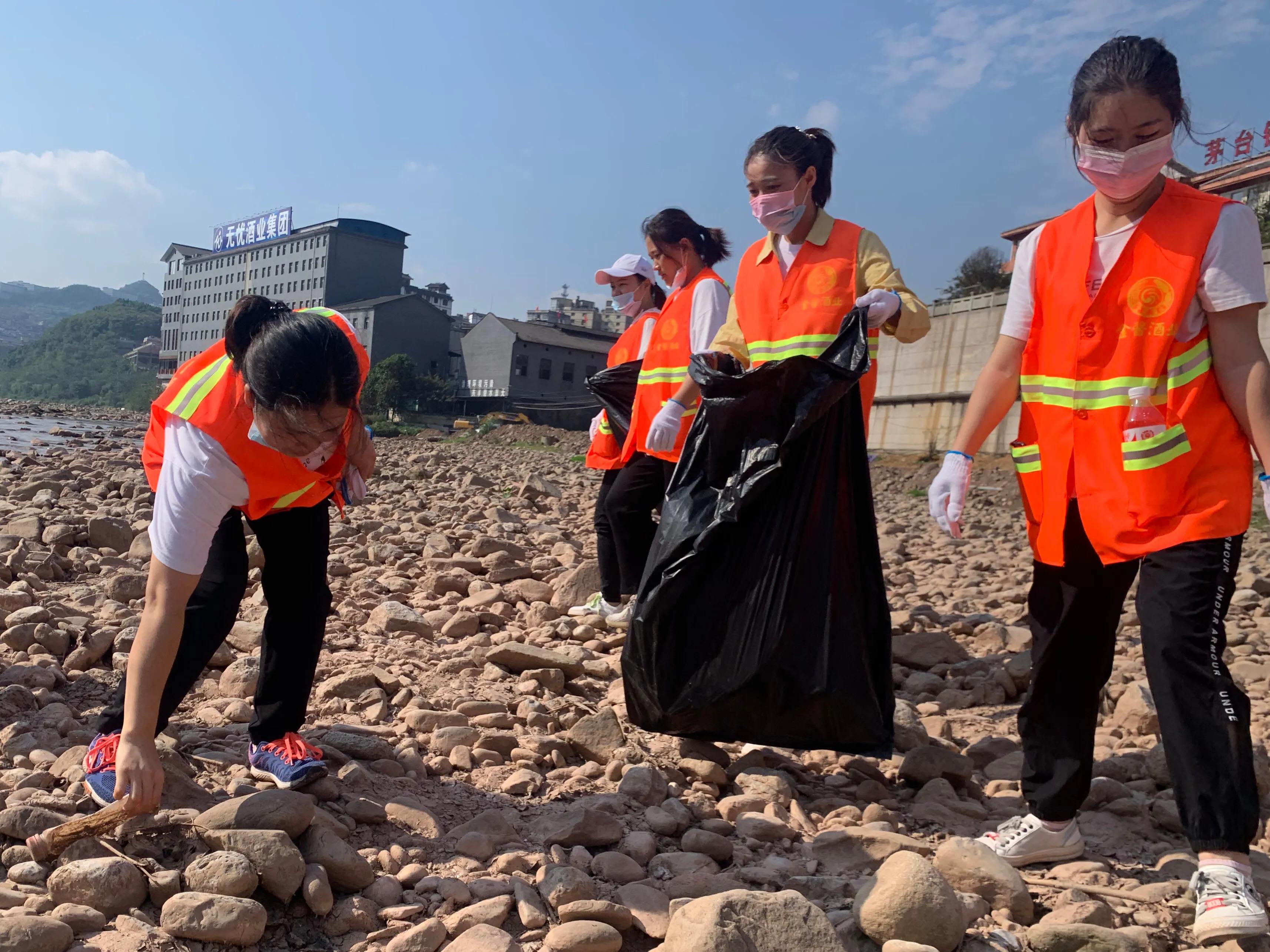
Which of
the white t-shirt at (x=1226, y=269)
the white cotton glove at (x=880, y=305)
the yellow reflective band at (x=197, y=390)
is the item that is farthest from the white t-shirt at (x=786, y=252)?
the yellow reflective band at (x=197, y=390)

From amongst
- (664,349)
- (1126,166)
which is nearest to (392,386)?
(664,349)

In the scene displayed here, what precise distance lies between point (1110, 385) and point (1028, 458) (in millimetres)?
236

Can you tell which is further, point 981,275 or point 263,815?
point 981,275

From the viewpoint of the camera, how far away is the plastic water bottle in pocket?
178 centimetres

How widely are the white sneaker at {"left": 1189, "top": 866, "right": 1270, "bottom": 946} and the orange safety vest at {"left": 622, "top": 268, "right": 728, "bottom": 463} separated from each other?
6.80 feet

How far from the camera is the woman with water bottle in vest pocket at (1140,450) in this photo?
1.69 meters

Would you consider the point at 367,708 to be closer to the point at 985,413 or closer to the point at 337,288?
the point at 985,413

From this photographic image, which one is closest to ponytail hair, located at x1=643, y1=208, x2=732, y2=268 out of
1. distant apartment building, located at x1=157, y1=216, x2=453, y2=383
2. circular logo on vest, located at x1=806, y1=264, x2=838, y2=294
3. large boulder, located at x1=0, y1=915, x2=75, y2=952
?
circular logo on vest, located at x1=806, y1=264, x2=838, y2=294

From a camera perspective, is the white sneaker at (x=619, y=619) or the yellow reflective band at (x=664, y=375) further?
the white sneaker at (x=619, y=619)

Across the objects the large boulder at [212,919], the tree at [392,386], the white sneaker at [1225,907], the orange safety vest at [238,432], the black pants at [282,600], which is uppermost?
the tree at [392,386]

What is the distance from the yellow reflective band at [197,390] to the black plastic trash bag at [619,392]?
2243mm

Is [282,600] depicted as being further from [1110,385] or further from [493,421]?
[493,421]

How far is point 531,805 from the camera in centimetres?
220

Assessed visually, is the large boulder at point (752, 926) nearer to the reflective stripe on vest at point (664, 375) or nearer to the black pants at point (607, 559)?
the reflective stripe on vest at point (664, 375)
